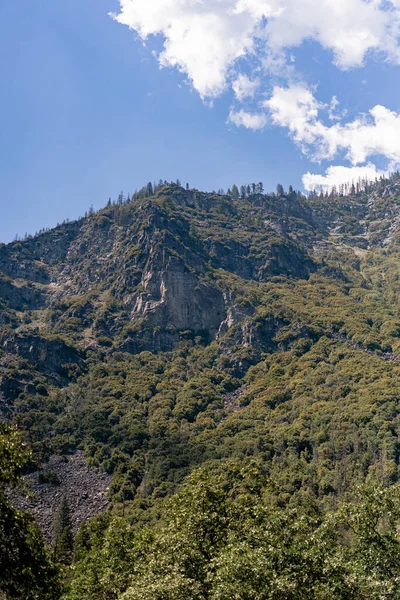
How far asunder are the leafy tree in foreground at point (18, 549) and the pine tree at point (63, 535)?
6647 cm

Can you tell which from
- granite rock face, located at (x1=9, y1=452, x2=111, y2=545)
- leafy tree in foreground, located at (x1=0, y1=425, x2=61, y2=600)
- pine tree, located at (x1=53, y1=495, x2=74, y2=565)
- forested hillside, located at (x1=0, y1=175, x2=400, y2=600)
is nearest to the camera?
leafy tree in foreground, located at (x1=0, y1=425, x2=61, y2=600)

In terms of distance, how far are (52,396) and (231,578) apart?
527 ft

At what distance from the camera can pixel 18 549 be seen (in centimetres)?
1688

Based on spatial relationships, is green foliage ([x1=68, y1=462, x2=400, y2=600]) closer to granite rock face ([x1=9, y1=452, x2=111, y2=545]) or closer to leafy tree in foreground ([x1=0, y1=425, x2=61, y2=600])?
leafy tree in foreground ([x1=0, y1=425, x2=61, y2=600])

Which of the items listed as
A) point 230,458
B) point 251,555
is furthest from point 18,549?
point 230,458

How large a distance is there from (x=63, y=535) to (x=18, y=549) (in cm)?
7608

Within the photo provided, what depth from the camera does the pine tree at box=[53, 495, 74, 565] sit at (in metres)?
77.9

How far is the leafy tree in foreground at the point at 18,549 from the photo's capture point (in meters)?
16.6

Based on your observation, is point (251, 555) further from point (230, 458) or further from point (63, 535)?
point (230, 458)

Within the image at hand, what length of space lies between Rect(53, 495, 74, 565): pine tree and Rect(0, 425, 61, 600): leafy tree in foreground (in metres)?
66.5

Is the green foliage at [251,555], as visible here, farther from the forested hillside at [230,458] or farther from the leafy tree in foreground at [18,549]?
the leafy tree in foreground at [18,549]

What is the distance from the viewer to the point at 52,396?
17162 centimetres

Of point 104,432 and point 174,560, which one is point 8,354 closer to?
point 104,432

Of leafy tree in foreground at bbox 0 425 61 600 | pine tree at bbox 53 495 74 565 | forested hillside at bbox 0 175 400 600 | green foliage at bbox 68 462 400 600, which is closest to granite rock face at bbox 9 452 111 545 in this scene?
forested hillside at bbox 0 175 400 600
